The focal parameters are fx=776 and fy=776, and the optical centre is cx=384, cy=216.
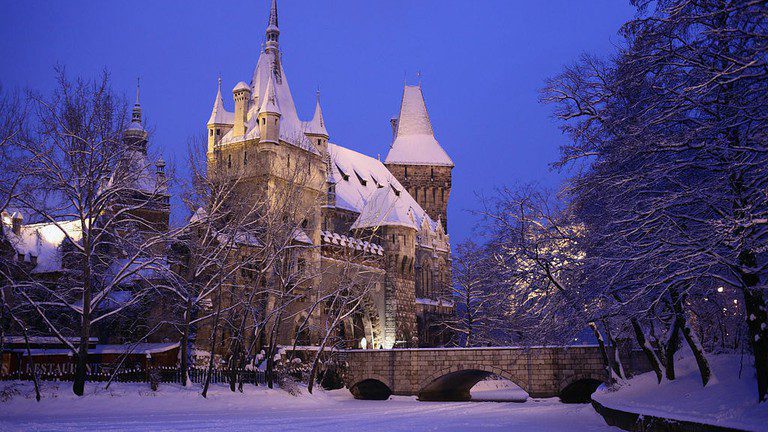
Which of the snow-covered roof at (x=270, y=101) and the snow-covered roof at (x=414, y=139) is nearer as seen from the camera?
the snow-covered roof at (x=270, y=101)

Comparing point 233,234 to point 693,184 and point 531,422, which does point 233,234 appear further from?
point 693,184

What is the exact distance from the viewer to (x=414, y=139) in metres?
76.4

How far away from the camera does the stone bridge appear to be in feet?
123

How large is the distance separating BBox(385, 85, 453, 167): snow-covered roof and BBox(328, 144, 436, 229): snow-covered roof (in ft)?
10.5

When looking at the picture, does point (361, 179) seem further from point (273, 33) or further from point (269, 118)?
point (269, 118)

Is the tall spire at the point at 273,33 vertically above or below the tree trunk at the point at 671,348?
above

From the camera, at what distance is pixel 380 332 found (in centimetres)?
5606

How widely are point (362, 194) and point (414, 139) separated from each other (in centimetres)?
1473

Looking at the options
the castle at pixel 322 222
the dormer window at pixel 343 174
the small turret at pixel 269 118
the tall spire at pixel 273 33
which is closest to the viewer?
the castle at pixel 322 222

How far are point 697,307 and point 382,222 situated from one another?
38027 millimetres

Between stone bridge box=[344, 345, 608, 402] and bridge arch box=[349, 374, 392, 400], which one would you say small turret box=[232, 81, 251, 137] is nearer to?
stone bridge box=[344, 345, 608, 402]

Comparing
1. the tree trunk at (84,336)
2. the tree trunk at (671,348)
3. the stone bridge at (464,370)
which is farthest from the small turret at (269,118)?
the tree trunk at (671,348)

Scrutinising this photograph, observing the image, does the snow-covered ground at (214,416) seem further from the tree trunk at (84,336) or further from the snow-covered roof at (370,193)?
the snow-covered roof at (370,193)

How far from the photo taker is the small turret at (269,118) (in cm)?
4834
